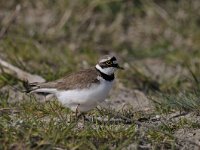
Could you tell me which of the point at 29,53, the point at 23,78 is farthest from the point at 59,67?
the point at 23,78

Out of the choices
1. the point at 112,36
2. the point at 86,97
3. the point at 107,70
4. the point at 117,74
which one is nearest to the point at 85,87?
the point at 86,97

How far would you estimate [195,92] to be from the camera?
22.1 ft

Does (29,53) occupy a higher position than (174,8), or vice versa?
(174,8)

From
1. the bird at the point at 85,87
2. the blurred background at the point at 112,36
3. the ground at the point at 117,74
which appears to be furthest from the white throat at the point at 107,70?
the blurred background at the point at 112,36

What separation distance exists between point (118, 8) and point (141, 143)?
5.79m

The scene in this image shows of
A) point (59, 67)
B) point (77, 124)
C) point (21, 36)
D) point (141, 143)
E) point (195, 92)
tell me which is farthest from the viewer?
point (21, 36)

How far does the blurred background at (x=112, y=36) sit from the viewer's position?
902cm

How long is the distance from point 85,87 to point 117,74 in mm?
2772

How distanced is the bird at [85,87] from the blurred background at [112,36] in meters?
2.14

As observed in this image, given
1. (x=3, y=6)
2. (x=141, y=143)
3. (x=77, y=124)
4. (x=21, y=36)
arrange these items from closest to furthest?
(x=141, y=143), (x=77, y=124), (x=21, y=36), (x=3, y=6)

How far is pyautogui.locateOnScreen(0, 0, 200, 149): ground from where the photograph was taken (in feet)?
18.0

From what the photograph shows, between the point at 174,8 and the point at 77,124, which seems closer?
the point at 77,124

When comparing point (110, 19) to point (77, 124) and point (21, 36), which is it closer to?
point (21, 36)

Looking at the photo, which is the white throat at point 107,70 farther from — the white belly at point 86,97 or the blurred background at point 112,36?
the blurred background at point 112,36
